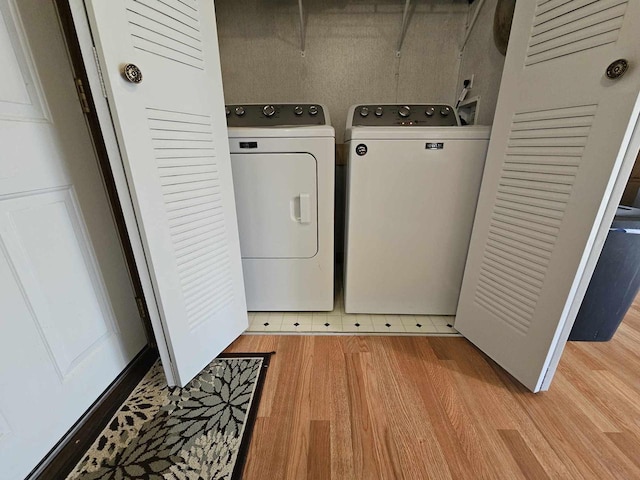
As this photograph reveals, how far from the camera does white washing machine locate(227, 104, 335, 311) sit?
1.26 meters

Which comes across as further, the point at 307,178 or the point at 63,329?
the point at 307,178

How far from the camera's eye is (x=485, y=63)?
160cm

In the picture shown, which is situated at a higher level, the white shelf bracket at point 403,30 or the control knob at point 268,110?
the white shelf bracket at point 403,30

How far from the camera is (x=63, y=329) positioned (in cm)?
88

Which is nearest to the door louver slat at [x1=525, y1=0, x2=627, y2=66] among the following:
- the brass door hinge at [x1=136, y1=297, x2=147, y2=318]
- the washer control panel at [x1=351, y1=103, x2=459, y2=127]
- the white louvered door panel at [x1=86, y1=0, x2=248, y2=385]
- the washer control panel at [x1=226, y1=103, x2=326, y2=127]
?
the washer control panel at [x1=351, y1=103, x2=459, y2=127]

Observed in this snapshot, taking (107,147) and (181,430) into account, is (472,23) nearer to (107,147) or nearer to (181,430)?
(107,147)

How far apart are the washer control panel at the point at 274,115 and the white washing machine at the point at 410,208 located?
25 cm

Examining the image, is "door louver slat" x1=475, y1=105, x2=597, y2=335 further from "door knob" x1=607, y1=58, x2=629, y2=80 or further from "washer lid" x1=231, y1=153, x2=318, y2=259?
"washer lid" x1=231, y1=153, x2=318, y2=259

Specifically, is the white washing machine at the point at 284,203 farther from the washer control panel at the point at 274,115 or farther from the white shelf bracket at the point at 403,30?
the white shelf bracket at the point at 403,30

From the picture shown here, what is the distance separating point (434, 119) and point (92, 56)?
5.39 ft

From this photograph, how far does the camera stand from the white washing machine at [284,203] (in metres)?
1.26

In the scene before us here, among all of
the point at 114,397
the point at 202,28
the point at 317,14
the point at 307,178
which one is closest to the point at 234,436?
the point at 114,397

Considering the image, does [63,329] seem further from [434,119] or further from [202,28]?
[434,119]

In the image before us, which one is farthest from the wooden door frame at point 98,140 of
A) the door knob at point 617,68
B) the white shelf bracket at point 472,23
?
the white shelf bracket at point 472,23
